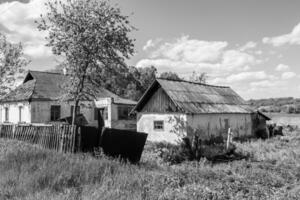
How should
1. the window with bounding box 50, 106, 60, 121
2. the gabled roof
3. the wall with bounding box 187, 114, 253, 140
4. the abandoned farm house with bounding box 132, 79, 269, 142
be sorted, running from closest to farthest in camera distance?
the abandoned farm house with bounding box 132, 79, 269, 142, the wall with bounding box 187, 114, 253, 140, the gabled roof, the window with bounding box 50, 106, 60, 121

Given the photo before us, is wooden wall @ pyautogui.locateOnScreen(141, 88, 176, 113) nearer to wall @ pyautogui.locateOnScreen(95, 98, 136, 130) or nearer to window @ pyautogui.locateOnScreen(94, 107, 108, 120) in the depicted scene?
wall @ pyautogui.locateOnScreen(95, 98, 136, 130)

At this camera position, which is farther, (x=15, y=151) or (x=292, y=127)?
(x=292, y=127)

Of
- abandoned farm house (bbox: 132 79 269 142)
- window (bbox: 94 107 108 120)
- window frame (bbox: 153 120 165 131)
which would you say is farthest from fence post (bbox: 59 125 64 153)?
window (bbox: 94 107 108 120)

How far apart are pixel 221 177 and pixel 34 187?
18.4ft

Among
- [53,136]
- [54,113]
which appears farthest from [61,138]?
Answer: [54,113]

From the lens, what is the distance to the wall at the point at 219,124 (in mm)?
18641

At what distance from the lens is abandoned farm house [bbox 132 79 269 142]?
18.4 meters

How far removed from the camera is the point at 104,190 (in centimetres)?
533

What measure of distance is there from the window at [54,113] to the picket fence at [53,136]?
38.2 ft

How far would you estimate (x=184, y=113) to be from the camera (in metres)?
18.0

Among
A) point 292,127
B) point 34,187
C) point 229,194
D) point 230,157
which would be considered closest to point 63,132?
point 34,187

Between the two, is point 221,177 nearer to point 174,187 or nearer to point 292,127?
point 174,187

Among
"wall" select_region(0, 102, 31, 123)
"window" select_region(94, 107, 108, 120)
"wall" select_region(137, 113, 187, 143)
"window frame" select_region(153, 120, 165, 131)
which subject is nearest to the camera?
"wall" select_region(137, 113, 187, 143)

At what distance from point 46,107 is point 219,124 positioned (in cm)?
1403
